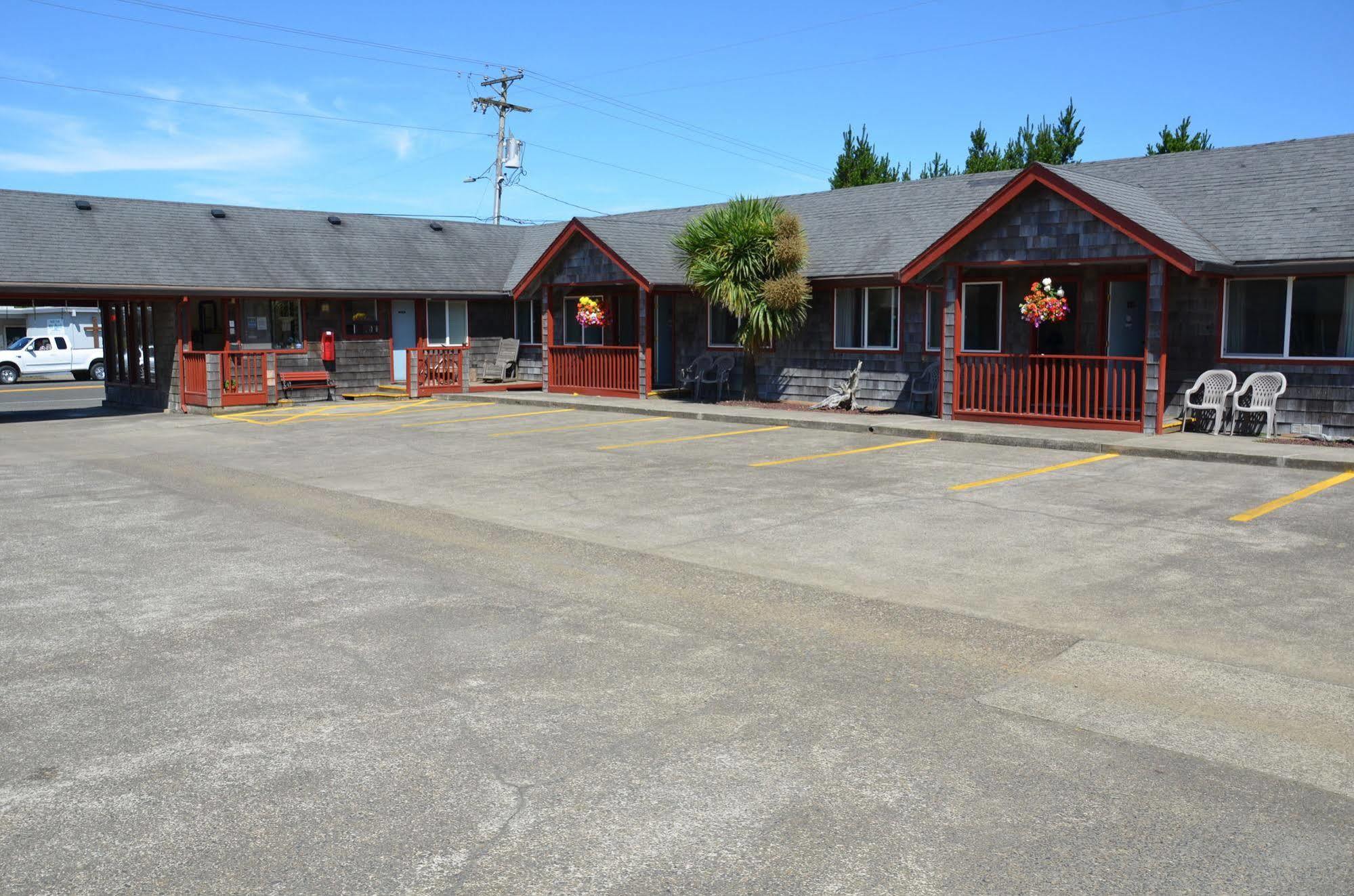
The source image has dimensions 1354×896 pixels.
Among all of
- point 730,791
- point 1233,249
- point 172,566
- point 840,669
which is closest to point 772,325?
point 1233,249

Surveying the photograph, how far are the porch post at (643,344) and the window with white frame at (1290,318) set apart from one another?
11.3m

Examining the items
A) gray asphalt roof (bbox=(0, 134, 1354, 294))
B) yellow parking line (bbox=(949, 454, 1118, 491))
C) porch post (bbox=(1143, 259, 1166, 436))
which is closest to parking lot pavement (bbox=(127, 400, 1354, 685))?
yellow parking line (bbox=(949, 454, 1118, 491))

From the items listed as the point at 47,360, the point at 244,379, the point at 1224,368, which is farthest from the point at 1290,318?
the point at 47,360

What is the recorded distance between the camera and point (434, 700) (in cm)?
569

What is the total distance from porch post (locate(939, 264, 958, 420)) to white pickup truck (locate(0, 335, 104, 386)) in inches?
1279

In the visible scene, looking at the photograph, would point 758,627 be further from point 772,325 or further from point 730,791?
point 772,325

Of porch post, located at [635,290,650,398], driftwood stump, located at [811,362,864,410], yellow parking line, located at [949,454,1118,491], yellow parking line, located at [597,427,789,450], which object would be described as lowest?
yellow parking line, located at [949,454,1118,491]

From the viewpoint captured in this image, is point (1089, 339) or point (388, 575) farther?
point (1089, 339)

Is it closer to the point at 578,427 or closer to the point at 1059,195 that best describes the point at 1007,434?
the point at 1059,195

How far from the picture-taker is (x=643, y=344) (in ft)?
80.2

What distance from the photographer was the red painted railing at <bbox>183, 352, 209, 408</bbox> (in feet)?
79.2

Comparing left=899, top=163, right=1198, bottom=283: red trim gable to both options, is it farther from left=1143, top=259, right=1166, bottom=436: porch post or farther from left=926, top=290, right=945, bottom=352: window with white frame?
left=926, top=290, right=945, bottom=352: window with white frame

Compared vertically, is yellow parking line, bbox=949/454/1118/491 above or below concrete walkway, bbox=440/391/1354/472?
below

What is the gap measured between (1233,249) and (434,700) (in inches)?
602
